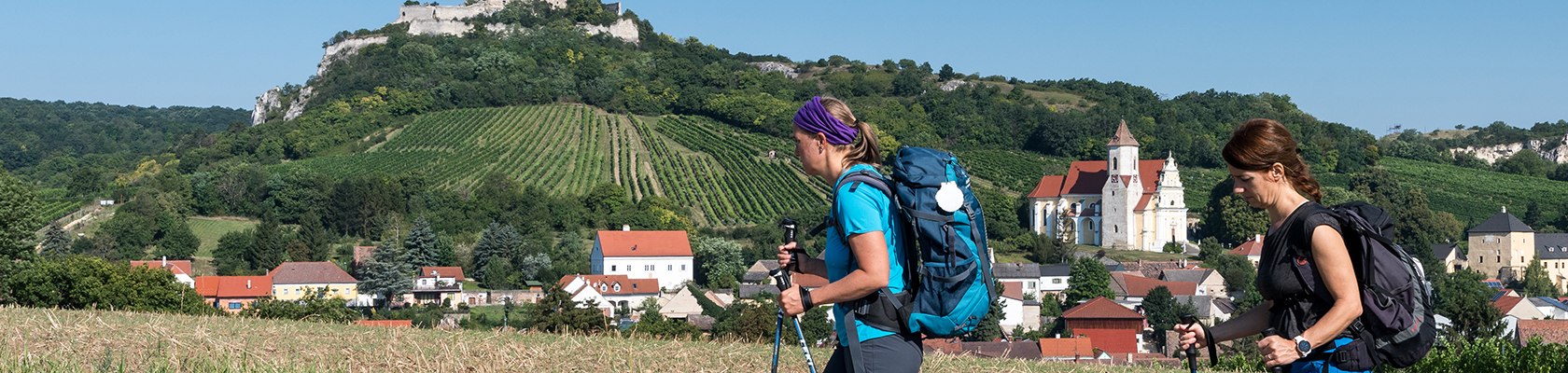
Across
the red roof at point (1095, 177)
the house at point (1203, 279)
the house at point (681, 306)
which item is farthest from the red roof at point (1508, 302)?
the red roof at point (1095, 177)

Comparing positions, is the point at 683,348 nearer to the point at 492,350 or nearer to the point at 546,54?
the point at 492,350

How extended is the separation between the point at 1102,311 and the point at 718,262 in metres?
25.6

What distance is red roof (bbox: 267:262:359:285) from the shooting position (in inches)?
2598

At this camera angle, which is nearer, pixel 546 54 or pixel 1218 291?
pixel 1218 291

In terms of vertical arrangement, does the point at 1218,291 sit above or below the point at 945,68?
below

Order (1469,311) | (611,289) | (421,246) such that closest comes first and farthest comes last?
(1469,311)
(611,289)
(421,246)

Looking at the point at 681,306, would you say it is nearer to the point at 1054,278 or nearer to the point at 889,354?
the point at 1054,278

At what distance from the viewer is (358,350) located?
8.97 metres

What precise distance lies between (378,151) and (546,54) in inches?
1825

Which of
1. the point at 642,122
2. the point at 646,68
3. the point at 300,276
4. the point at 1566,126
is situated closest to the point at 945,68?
the point at 646,68

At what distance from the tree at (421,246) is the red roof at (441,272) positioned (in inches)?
153

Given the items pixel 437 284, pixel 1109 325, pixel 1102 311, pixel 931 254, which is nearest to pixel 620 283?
pixel 437 284

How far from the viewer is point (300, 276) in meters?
66.5

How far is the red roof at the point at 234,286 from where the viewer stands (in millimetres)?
61334
